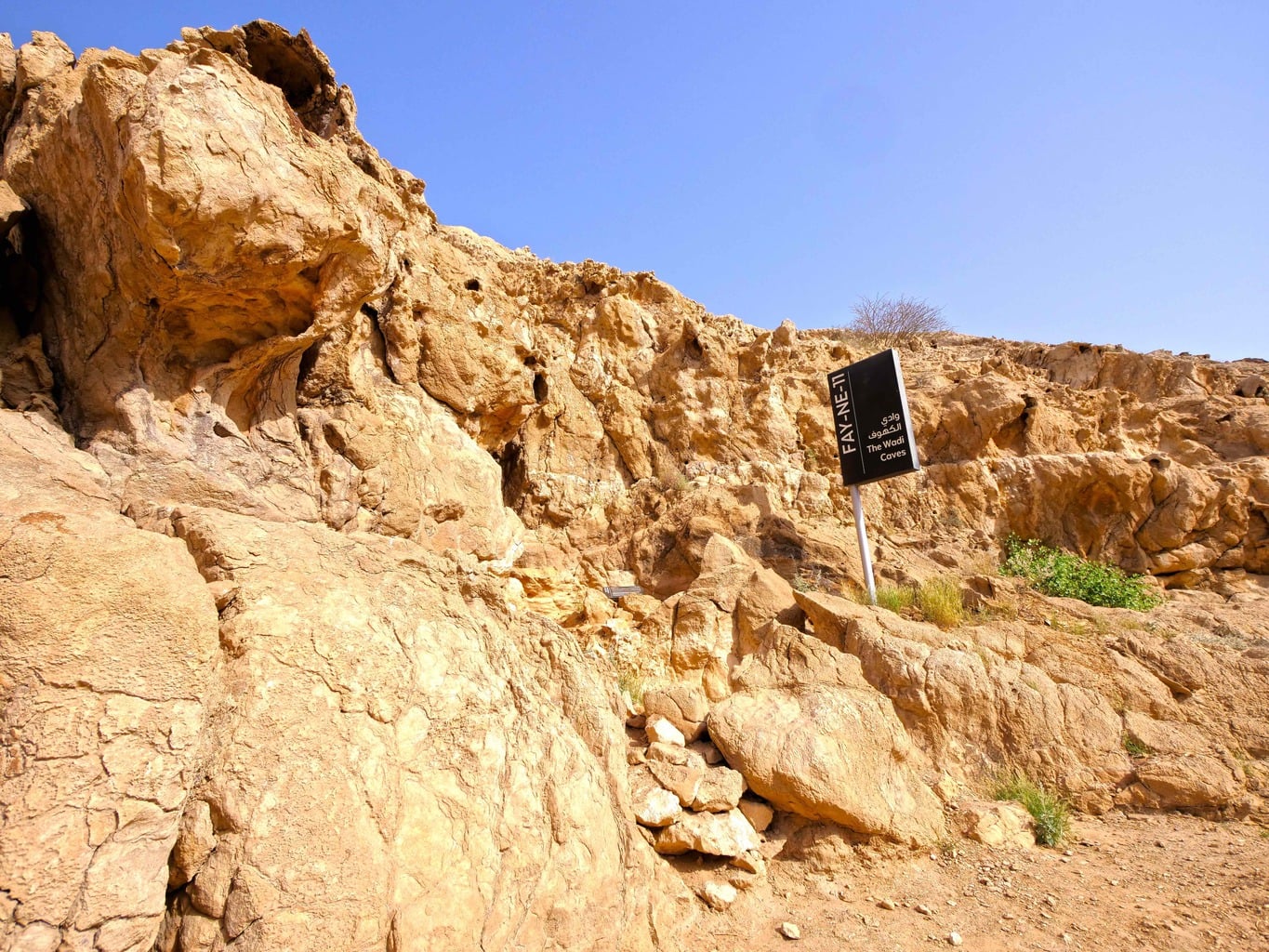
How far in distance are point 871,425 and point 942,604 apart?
2302mm

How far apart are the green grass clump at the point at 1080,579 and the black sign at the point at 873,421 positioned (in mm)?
2218

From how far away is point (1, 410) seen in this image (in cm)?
348

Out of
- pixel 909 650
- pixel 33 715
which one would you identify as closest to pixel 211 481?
pixel 33 715

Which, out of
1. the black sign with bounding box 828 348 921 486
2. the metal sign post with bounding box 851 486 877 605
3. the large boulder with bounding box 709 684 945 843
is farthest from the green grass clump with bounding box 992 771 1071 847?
the black sign with bounding box 828 348 921 486

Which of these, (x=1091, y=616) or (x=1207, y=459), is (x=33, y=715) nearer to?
(x=1091, y=616)

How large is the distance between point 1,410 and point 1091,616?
27.7 feet

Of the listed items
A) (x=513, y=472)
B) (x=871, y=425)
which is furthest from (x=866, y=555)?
(x=513, y=472)

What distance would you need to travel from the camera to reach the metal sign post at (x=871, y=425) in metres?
7.38

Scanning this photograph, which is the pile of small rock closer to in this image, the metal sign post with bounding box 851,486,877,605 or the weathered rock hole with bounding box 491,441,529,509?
the metal sign post with bounding box 851,486,877,605

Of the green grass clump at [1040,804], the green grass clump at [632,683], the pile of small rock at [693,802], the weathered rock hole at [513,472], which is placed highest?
the weathered rock hole at [513,472]

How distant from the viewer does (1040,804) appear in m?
4.51

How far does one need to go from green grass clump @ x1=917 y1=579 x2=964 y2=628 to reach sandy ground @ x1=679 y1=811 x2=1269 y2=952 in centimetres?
209

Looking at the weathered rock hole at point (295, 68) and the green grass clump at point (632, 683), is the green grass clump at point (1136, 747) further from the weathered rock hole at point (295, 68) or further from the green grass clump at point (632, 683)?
the weathered rock hole at point (295, 68)

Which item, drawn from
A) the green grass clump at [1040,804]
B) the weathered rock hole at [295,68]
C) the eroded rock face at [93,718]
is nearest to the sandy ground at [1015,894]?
the green grass clump at [1040,804]
